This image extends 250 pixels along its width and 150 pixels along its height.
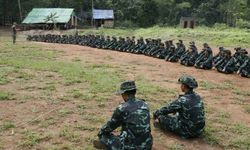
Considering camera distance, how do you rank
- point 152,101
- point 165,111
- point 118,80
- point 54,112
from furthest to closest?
1. point 118,80
2. point 152,101
3. point 54,112
4. point 165,111

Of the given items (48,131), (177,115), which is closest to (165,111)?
(177,115)

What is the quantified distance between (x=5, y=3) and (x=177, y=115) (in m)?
53.2

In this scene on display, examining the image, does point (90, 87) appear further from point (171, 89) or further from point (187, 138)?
point (187, 138)

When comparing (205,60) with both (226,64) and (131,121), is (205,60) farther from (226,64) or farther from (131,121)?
(131,121)

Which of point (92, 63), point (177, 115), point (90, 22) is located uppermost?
point (177, 115)

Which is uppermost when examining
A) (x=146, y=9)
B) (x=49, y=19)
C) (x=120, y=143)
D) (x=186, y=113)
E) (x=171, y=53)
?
(x=186, y=113)

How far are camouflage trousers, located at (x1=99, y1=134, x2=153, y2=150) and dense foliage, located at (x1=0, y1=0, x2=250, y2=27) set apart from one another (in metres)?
50.3

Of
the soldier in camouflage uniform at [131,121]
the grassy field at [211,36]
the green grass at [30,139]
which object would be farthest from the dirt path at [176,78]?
the grassy field at [211,36]

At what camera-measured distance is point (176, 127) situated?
28.3ft

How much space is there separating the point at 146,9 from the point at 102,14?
7069mm

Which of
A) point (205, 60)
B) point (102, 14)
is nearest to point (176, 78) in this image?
point (205, 60)

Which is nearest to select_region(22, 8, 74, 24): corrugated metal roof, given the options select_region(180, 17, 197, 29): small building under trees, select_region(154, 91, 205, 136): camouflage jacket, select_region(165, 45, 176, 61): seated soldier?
select_region(180, 17, 197, 29): small building under trees

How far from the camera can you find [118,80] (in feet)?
49.1

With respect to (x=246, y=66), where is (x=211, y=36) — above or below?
below
